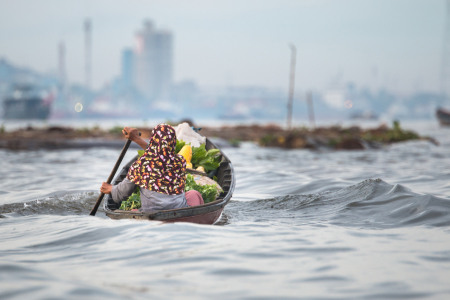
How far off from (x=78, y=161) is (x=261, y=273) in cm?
1407

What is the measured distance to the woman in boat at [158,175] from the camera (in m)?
5.52

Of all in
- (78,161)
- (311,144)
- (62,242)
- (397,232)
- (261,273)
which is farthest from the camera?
(311,144)

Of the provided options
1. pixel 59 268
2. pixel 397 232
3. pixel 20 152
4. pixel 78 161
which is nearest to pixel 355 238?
pixel 397 232

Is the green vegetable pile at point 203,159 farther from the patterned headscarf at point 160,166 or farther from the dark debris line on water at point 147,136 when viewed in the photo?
the dark debris line on water at point 147,136

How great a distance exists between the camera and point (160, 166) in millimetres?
5574

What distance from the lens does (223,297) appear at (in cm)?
366

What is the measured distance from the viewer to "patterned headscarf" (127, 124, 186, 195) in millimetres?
5504

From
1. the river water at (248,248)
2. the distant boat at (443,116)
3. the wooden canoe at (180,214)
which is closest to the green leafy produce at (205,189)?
the wooden canoe at (180,214)

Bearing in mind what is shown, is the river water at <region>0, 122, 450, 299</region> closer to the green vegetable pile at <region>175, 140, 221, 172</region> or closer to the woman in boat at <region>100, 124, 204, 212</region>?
the woman in boat at <region>100, 124, 204, 212</region>

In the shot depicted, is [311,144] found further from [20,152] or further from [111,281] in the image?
[111,281]

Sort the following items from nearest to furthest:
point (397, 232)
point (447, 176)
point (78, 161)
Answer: point (397, 232) < point (447, 176) < point (78, 161)

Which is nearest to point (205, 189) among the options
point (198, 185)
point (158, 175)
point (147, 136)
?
point (198, 185)

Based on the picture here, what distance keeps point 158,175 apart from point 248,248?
4.94ft

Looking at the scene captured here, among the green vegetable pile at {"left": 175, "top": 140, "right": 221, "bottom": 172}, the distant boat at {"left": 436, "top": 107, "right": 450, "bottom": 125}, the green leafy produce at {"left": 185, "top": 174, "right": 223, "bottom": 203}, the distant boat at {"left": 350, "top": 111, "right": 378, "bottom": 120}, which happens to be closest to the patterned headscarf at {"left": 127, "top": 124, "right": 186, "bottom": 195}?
the green leafy produce at {"left": 185, "top": 174, "right": 223, "bottom": 203}
